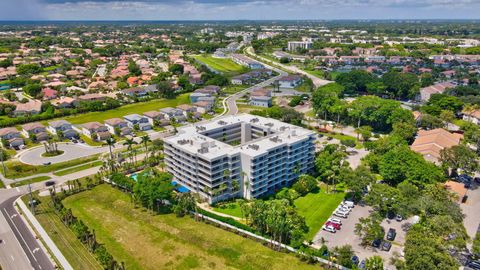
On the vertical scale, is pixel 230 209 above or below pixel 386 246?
above

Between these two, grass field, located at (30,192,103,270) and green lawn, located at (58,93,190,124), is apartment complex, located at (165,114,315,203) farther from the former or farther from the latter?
green lawn, located at (58,93,190,124)

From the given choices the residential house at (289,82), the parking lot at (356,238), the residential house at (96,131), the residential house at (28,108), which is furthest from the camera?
the residential house at (289,82)

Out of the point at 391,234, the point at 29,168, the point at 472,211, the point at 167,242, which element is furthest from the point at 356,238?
the point at 29,168

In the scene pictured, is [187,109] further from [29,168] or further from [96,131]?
[29,168]

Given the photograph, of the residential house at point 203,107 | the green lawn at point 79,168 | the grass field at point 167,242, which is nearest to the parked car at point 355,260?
the grass field at point 167,242

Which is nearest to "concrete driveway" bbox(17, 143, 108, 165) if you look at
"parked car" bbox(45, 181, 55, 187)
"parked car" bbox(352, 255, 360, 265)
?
"parked car" bbox(45, 181, 55, 187)

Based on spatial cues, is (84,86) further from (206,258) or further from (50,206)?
(206,258)

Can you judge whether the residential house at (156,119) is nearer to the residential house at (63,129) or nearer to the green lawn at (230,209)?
the residential house at (63,129)
